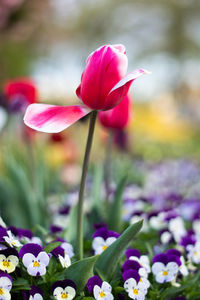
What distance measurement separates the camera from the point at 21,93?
180 centimetres

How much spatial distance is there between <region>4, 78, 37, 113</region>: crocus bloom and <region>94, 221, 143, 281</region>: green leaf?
3.16 feet

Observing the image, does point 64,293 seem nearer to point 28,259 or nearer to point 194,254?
point 28,259

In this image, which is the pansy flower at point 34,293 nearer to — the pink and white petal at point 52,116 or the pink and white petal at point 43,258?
the pink and white petal at point 43,258

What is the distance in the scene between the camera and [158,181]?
3.79 metres

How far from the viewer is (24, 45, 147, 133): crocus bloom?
92 centimetres

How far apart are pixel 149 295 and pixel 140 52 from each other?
2495cm

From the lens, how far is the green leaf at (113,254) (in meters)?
0.96

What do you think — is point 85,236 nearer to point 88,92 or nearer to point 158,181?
point 88,92

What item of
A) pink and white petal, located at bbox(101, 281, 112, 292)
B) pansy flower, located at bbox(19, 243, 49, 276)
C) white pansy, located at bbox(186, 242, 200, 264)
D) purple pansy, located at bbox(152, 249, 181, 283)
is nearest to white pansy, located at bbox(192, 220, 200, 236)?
white pansy, located at bbox(186, 242, 200, 264)

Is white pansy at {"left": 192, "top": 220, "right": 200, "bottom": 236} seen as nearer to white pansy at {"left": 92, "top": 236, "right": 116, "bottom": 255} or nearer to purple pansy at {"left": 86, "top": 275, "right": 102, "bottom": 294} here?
white pansy at {"left": 92, "top": 236, "right": 116, "bottom": 255}

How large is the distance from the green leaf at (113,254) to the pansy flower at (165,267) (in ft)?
0.41

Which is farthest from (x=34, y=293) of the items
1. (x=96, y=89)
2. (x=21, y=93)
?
(x=21, y=93)

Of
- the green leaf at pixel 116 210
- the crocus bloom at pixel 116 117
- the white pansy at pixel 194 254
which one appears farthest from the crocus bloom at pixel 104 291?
the crocus bloom at pixel 116 117

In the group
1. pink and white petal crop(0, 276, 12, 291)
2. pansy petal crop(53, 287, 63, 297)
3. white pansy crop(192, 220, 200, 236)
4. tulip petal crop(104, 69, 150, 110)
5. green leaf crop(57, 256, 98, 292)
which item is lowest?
white pansy crop(192, 220, 200, 236)
